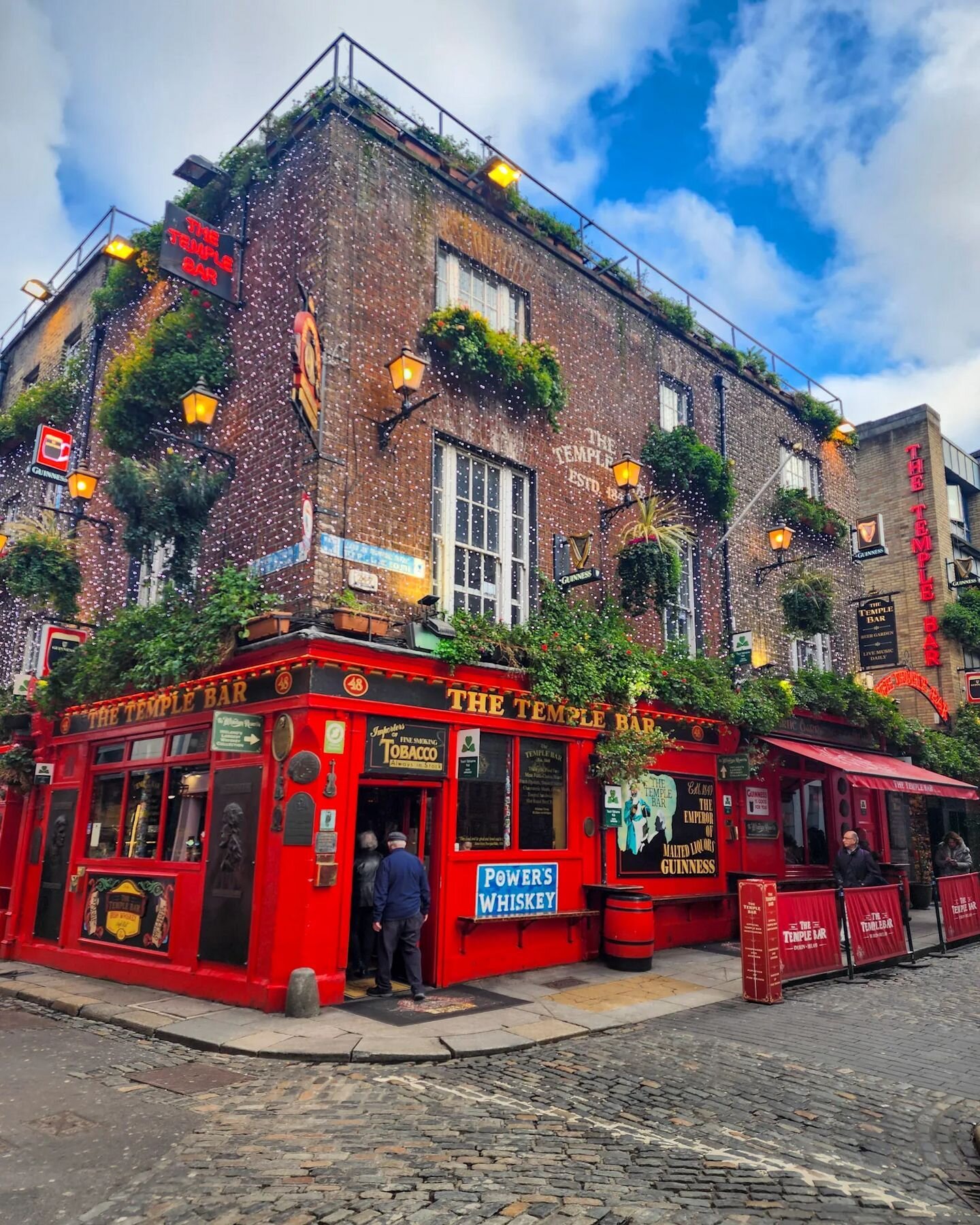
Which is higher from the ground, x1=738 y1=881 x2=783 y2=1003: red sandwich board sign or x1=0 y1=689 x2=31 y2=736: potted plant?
x1=0 y1=689 x2=31 y2=736: potted plant

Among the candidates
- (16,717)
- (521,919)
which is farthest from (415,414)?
(16,717)

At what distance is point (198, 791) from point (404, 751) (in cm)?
277

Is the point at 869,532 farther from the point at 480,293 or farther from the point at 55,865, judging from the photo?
the point at 55,865

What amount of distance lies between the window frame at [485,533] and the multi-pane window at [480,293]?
85.2 inches

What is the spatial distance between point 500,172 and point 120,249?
6262mm

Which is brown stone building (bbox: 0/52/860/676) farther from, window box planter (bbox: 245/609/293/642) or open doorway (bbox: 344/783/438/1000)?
open doorway (bbox: 344/783/438/1000)

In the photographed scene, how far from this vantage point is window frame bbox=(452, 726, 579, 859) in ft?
35.5

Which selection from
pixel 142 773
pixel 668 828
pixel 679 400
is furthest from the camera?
pixel 679 400

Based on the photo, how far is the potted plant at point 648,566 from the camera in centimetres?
1350

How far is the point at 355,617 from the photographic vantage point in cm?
976

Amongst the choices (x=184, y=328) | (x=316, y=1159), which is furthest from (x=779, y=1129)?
(x=184, y=328)

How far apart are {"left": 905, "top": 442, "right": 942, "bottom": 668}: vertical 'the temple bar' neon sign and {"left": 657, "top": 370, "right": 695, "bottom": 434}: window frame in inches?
487

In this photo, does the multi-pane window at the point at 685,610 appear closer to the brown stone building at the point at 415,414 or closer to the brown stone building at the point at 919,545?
the brown stone building at the point at 415,414

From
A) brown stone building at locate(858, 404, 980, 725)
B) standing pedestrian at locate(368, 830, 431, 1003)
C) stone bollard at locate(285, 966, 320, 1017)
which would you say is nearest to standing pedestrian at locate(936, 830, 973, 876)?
brown stone building at locate(858, 404, 980, 725)
